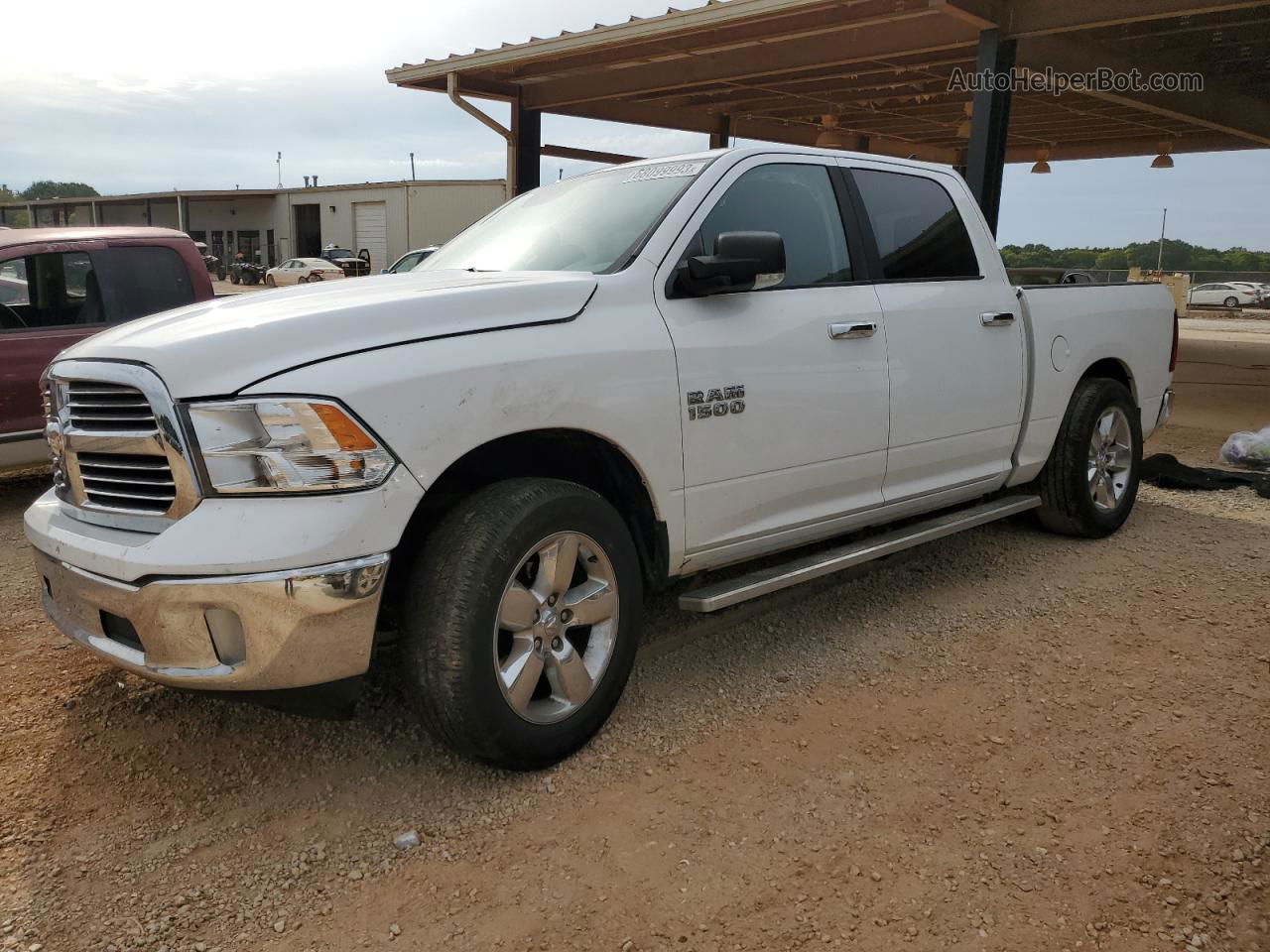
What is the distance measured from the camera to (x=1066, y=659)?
3969mm

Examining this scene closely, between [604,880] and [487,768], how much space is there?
2.08 feet

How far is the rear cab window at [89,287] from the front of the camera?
265 inches

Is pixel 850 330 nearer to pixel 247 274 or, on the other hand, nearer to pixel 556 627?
pixel 556 627

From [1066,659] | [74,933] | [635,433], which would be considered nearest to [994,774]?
[1066,659]

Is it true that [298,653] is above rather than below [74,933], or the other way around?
above

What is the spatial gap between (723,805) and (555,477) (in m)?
1.16

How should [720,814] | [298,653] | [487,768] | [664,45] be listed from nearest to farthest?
[298,653] < [720,814] < [487,768] < [664,45]

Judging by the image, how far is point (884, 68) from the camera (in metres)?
11.9

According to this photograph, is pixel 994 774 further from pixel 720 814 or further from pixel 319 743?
pixel 319 743

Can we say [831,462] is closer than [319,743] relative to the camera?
No

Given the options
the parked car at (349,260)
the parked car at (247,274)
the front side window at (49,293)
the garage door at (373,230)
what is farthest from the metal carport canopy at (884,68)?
the parked car at (247,274)

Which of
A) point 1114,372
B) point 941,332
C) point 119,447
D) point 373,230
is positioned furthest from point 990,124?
point 373,230

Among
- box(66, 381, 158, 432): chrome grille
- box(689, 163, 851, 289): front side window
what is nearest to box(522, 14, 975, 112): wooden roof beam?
box(689, 163, 851, 289): front side window

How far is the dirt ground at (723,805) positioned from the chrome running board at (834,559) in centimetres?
37
